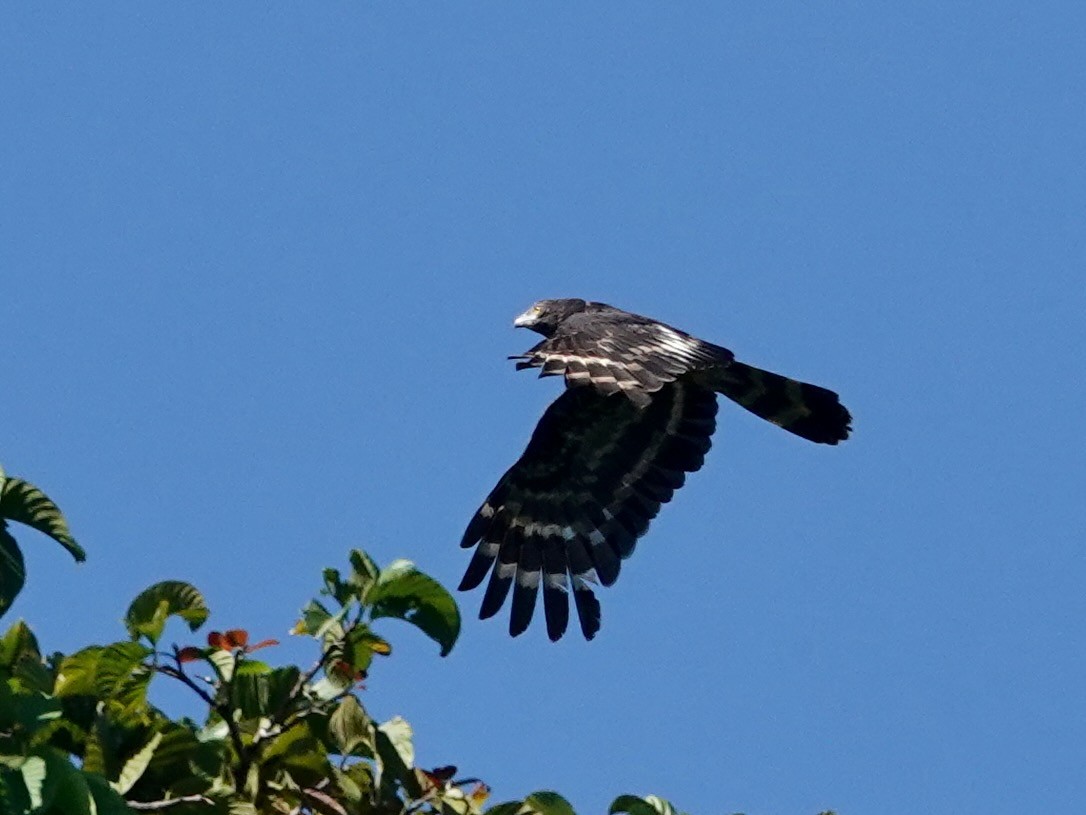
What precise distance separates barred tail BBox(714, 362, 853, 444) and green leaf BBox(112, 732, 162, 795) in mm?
5630

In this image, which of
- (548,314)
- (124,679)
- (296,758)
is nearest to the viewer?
(124,679)

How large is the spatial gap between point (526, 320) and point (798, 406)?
1495 mm

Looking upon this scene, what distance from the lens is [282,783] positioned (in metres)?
5.61

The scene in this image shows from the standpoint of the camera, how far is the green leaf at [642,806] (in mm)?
5494

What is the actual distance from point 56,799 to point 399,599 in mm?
1408

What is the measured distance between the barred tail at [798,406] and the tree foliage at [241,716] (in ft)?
16.2

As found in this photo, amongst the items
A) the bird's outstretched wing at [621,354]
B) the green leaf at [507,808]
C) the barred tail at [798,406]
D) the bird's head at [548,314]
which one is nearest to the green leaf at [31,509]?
the green leaf at [507,808]

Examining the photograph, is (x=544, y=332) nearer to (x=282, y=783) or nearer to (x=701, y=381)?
(x=701, y=381)

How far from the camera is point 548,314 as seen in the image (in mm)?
10609

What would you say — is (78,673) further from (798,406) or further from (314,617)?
(798,406)

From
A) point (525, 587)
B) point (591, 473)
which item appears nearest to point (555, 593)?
point (525, 587)

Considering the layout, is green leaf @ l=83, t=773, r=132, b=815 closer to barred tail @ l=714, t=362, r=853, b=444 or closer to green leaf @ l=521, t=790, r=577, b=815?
green leaf @ l=521, t=790, r=577, b=815

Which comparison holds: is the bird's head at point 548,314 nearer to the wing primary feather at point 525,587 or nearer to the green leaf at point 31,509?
the wing primary feather at point 525,587

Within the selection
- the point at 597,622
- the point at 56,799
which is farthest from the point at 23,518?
the point at 597,622
